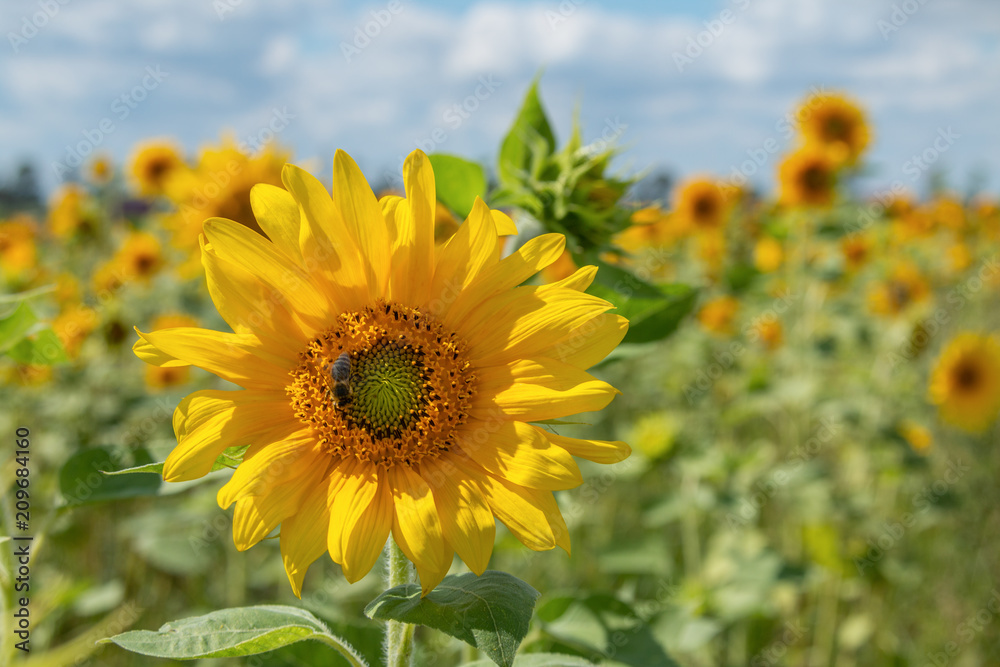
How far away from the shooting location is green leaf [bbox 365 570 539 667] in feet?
3.34

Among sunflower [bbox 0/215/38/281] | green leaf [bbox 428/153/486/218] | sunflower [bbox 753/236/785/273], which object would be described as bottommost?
sunflower [bbox 753/236/785/273]

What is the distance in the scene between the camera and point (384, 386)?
4.50ft

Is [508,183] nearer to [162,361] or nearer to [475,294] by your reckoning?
[475,294]

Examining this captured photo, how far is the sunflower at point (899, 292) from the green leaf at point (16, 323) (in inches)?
198

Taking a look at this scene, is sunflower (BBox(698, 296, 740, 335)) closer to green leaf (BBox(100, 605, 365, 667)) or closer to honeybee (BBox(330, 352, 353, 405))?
honeybee (BBox(330, 352, 353, 405))

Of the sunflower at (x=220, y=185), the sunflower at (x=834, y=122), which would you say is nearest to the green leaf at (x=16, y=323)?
the sunflower at (x=220, y=185)

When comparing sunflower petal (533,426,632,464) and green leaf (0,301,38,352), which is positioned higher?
green leaf (0,301,38,352)

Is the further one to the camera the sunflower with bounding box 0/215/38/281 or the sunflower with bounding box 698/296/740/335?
the sunflower with bounding box 698/296/740/335

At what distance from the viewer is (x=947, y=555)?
532cm

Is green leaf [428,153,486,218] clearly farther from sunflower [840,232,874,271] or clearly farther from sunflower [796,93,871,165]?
sunflower [840,232,874,271]
